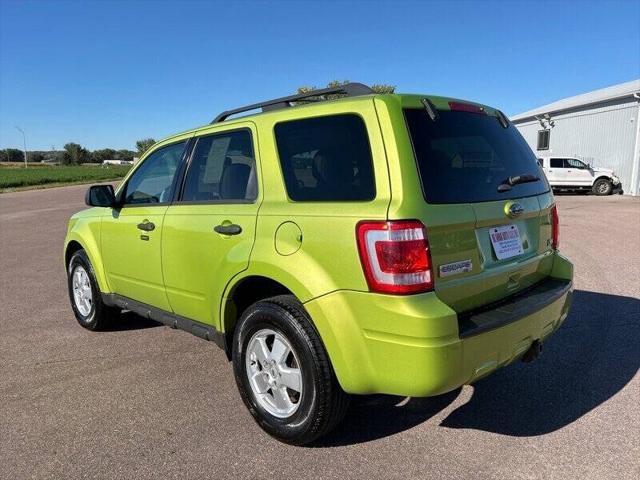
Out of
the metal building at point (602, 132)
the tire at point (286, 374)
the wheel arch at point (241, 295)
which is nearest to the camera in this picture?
the tire at point (286, 374)

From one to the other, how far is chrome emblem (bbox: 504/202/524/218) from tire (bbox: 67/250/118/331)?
12.0 feet

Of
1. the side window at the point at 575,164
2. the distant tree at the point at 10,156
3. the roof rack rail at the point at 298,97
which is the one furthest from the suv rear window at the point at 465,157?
the distant tree at the point at 10,156

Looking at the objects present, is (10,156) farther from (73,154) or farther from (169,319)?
(169,319)

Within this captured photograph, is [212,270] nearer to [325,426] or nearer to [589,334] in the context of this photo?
Answer: [325,426]

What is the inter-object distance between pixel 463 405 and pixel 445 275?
1.28 m

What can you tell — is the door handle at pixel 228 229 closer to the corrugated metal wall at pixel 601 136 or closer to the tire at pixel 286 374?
the tire at pixel 286 374

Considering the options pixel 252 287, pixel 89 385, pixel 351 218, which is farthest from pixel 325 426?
pixel 89 385

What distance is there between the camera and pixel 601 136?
24.3 meters

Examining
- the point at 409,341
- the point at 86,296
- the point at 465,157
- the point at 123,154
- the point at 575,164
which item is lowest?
the point at 86,296

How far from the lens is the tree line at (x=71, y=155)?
435ft

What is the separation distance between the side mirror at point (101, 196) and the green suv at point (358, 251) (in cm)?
86

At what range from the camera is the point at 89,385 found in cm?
377

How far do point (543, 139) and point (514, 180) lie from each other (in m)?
29.6

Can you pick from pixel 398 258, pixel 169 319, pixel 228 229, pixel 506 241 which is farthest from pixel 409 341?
pixel 169 319
